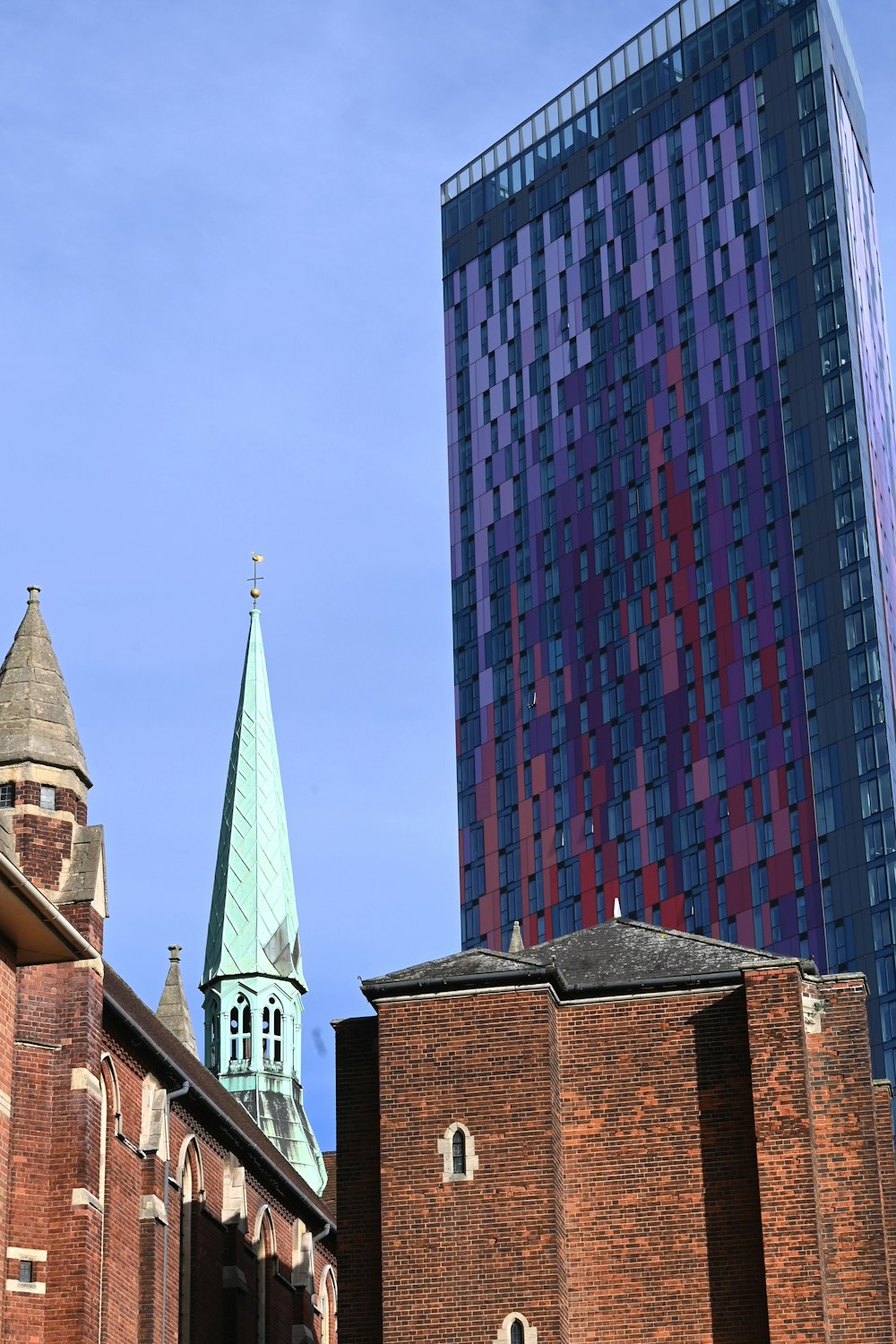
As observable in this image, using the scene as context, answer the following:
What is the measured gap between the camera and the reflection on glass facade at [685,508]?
12775 centimetres

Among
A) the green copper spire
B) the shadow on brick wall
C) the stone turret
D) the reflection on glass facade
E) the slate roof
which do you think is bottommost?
the shadow on brick wall

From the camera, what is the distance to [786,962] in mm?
40844

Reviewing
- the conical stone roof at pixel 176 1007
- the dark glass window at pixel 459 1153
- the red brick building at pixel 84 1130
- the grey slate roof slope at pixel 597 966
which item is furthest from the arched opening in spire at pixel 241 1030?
the dark glass window at pixel 459 1153

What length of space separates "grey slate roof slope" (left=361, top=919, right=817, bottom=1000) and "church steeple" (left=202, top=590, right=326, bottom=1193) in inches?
1177

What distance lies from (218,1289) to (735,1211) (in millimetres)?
17247

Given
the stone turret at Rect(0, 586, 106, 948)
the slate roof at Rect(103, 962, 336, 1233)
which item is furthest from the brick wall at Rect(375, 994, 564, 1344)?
the slate roof at Rect(103, 962, 336, 1233)

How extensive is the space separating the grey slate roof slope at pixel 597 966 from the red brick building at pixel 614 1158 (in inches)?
2.2

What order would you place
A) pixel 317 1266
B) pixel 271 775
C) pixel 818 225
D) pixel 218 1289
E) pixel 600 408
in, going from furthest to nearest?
pixel 600 408, pixel 818 225, pixel 271 775, pixel 317 1266, pixel 218 1289

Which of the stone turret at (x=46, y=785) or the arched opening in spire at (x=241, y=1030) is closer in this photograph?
the stone turret at (x=46, y=785)

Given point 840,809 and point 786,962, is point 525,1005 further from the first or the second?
point 840,809

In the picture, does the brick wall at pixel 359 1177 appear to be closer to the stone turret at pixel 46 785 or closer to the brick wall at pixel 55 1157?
the brick wall at pixel 55 1157

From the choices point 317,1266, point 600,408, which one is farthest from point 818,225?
point 317,1266

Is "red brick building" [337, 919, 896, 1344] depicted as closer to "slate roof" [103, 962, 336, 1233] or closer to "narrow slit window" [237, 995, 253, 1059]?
"slate roof" [103, 962, 336, 1233]

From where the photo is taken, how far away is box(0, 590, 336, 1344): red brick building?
3828cm
